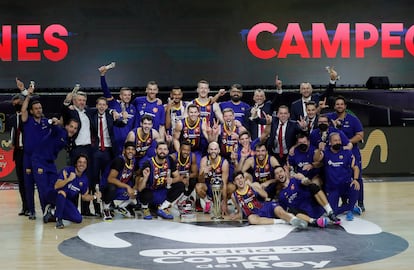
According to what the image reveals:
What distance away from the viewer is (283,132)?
1053 centimetres

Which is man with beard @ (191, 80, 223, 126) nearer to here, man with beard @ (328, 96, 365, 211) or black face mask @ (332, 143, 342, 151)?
man with beard @ (328, 96, 365, 211)

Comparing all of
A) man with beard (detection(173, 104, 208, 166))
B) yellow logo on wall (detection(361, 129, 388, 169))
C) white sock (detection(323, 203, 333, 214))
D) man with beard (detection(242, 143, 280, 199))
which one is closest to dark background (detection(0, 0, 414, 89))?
yellow logo on wall (detection(361, 129, 388, 169))

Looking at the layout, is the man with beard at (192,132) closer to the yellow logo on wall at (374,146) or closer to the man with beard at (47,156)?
the man with beard at (47,156)

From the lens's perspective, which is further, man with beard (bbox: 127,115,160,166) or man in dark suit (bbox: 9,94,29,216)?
man with beard (bbox: 127,115,160,166)

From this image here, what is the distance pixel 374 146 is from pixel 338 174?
4.36 m

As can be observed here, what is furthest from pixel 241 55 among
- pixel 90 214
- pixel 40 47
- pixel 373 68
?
pixel 90 214

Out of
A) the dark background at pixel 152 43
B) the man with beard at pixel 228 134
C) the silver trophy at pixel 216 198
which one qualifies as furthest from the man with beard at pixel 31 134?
the dark background at pixel 152 43

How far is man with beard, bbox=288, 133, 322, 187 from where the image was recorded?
32.8 ft

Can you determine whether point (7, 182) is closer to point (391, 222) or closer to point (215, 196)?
point (215, 196)

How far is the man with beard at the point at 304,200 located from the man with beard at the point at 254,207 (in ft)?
0.51

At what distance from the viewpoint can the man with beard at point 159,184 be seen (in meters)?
9.95

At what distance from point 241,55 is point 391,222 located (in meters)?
6.77

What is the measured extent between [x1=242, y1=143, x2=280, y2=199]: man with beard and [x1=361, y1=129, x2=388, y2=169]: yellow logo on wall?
425 centimetres

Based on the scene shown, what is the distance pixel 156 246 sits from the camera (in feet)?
27.2
